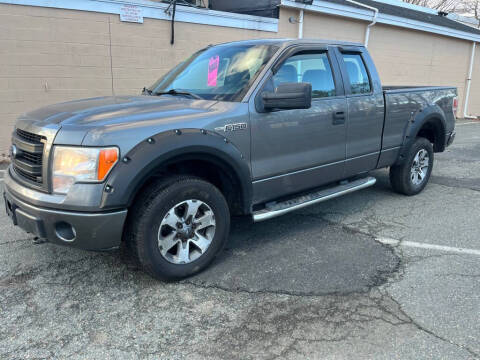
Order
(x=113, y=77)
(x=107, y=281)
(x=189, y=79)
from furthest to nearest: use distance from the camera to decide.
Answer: (x=113, y=77)
(x=189, y=79)
(x=107, y=281)

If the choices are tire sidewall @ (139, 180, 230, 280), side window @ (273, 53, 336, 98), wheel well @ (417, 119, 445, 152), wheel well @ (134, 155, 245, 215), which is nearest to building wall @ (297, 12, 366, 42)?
wheel well @ (417, 119, 445, 152)

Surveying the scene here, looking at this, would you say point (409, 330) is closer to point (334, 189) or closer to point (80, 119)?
point (334, 189)

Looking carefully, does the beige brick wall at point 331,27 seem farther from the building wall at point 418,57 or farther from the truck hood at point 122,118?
the truck hood at point 122,118

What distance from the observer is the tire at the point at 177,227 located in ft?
10.3

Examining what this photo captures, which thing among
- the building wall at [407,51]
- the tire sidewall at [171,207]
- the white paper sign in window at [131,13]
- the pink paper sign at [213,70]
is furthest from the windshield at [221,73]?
the building wall at [407,51]

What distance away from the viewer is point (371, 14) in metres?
13.4

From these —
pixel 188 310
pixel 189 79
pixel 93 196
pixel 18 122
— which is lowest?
pixel 188 310

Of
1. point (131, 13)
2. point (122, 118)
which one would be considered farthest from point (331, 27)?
point (122, 118)

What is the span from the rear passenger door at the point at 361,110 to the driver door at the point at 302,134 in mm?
134

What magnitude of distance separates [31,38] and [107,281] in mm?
5942

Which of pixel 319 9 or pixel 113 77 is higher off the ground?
pixel 319 9

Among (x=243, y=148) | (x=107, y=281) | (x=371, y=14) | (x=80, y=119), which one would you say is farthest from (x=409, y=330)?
(x=371, y=14)

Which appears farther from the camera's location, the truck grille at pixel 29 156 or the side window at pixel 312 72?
the side window at pixel 312 72

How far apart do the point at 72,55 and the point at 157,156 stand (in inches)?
237
